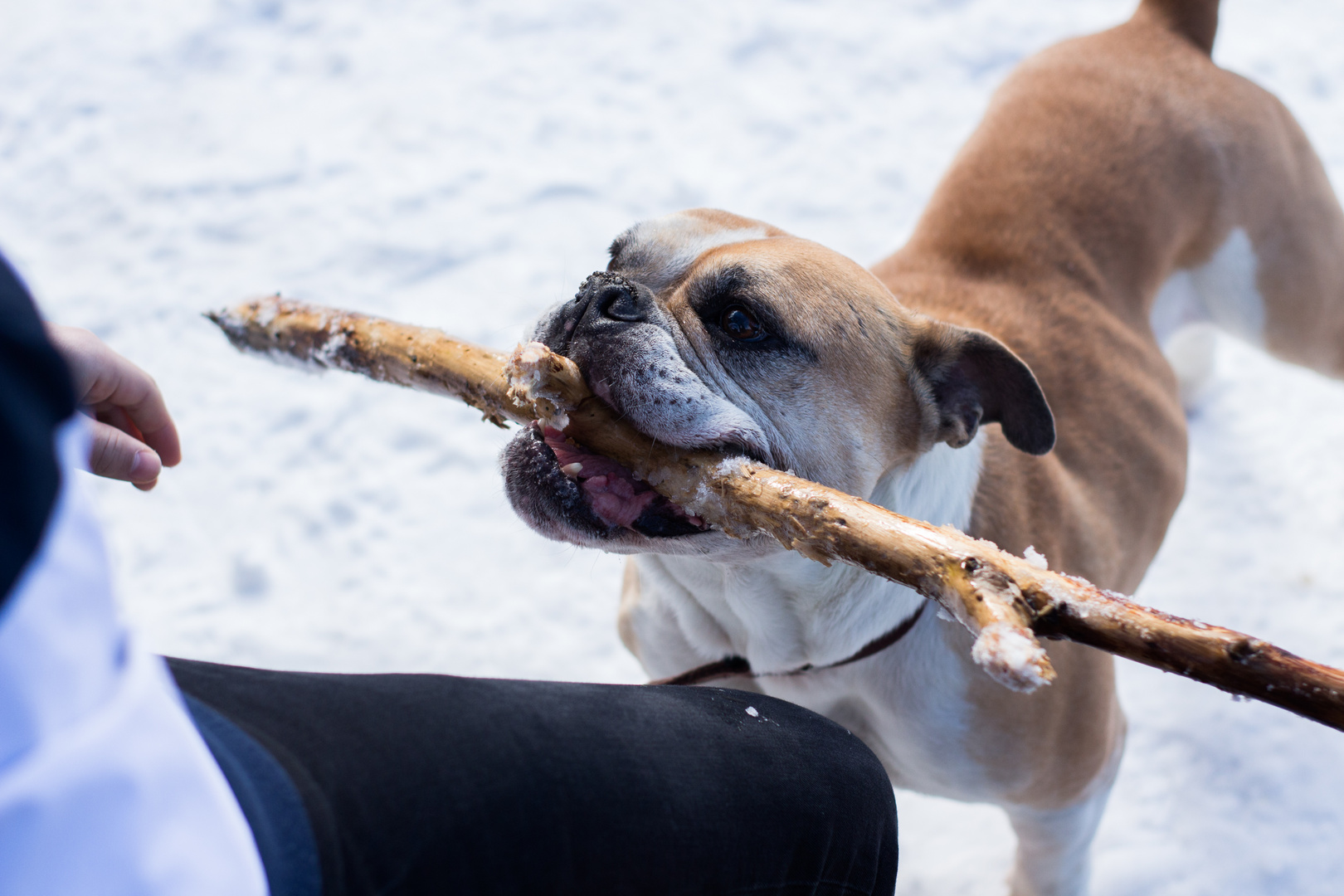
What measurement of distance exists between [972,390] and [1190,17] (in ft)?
6.99

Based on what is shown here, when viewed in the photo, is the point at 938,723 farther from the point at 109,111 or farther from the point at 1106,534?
the point at 109,111

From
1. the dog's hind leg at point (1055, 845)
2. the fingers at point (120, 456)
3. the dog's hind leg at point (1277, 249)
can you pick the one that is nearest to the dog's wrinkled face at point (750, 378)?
the fingers at point (120, 456)

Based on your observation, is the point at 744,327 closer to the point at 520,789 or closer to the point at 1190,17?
the point at 520,789

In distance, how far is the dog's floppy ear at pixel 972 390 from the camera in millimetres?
2035

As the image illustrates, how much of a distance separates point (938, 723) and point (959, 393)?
0.76 metres

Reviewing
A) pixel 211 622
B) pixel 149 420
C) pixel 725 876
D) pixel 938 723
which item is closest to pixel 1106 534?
pixel 938 723

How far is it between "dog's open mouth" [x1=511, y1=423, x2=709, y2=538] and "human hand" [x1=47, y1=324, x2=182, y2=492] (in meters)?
0.78

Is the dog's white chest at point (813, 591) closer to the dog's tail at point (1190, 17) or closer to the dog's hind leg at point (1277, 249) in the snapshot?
the dog's hind leg at point (1277, 249)

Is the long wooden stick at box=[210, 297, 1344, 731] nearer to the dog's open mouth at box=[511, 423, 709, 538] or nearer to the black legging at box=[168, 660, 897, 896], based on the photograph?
the dog's open mouth at box=[511, 423, 709, 538]

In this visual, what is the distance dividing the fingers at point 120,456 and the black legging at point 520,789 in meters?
0.72

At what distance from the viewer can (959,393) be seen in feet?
6.86

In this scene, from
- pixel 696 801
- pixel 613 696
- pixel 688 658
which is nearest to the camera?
pixel 696 801

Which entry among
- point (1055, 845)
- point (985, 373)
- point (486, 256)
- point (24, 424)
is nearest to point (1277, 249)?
point (985, 373)

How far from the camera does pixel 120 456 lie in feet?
6.13
